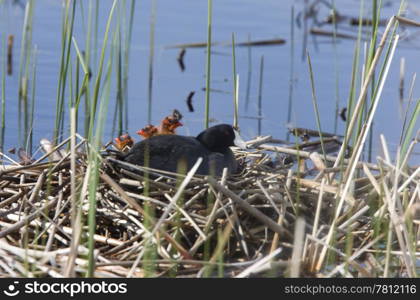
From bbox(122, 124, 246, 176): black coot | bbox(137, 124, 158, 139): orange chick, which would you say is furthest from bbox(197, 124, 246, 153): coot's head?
bbox(137, 124, 158, 139): orange chick

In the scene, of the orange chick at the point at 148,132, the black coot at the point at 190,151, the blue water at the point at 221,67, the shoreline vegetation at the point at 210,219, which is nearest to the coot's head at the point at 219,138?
the black coot at the point at 190,151

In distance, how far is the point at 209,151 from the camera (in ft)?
17.3

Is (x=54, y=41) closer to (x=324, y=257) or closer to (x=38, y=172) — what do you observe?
(x=38, y=172)

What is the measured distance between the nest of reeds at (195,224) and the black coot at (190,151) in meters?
0.09

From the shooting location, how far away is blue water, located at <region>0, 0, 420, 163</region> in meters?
8.21

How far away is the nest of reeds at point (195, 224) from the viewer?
409 cm

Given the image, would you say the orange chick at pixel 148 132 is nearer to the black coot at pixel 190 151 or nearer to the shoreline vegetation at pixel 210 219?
the black coot at pixel 190 151

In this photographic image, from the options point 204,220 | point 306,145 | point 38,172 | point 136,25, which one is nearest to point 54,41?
point 136,25

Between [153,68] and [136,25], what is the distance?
123cm

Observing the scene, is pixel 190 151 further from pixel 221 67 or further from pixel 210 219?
pixel 221 67

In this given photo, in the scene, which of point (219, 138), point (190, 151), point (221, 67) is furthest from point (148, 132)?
point (221, 67)

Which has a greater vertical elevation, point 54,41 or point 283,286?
point 54,41

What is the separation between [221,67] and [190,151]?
4.76 m

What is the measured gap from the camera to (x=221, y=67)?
9734 mm
